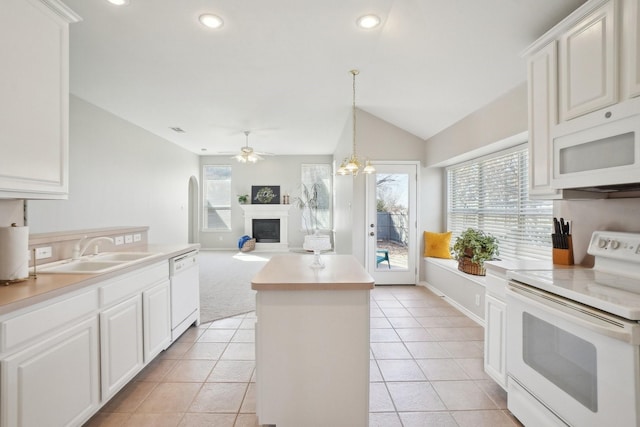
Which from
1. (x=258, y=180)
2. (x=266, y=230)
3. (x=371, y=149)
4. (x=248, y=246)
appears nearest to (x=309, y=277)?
(x=371, y=149)

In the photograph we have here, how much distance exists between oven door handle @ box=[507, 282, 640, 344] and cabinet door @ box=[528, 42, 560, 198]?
2.34 ft

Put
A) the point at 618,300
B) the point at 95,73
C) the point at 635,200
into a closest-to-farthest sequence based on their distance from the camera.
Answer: the point at 618,300 < the point at 635,200 < the point at 95,73

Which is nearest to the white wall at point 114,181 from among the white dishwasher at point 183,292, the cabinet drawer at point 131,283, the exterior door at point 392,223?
the white dishwasher at point 183,292

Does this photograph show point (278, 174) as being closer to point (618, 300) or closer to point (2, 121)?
point (2, 121)

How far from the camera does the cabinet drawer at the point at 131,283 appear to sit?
1.83 meters

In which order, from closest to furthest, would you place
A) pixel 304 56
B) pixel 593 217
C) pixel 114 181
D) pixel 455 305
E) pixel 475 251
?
pixel 593 217 → pixel 304 56 → pixel 475 251 → pixel 455 305 → pixel 114 181

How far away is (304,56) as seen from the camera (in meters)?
3.30

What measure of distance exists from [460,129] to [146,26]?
3.68 metres

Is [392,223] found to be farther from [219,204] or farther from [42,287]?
[219,204]

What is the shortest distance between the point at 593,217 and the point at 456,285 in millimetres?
2055

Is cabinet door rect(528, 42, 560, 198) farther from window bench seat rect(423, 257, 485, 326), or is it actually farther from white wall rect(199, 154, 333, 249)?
white wall rect(199, 154, 333, 249)

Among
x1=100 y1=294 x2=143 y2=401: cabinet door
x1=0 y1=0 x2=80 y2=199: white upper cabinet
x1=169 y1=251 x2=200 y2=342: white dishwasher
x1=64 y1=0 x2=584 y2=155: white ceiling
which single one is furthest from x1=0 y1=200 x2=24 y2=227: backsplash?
x1=64 y1=0 x2=584 y2=155: white ceiling

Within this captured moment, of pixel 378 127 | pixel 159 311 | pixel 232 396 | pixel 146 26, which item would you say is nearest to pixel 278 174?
pixel 378 127

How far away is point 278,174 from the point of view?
8.74 m
